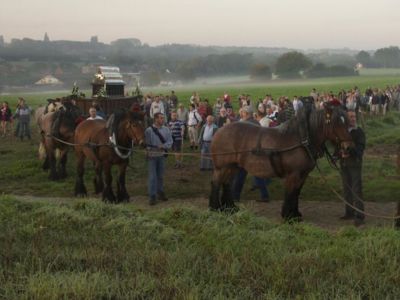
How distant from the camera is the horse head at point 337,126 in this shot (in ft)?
27.3

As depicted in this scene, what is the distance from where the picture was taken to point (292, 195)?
864 centimetres

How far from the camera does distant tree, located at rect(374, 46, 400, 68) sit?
116562 millimetres

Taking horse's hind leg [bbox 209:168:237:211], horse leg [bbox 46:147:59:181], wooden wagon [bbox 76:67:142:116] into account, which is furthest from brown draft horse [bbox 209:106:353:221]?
wooden wagon [bbox 76:67:142:116]

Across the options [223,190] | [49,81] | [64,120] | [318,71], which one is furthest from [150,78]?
[223,190]

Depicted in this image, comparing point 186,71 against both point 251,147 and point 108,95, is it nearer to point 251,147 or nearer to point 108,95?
point 108,95

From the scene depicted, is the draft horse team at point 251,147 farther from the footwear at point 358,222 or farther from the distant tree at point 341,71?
the distant tree at point 341,71

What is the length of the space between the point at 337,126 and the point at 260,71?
200 ft

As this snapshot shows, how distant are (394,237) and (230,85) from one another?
204ft

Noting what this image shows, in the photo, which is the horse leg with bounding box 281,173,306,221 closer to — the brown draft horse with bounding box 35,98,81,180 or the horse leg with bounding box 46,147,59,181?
the brown draft horse with bounding box 35,98,81,180

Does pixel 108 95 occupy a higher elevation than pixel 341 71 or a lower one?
lower

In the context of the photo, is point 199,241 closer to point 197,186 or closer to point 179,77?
point 197,186

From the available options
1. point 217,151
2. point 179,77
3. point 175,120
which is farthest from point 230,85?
point 217,151

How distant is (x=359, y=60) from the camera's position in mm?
110938

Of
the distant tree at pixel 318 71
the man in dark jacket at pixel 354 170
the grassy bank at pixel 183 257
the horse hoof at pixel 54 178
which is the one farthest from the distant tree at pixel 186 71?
the grassy bank at pixel 183 257
